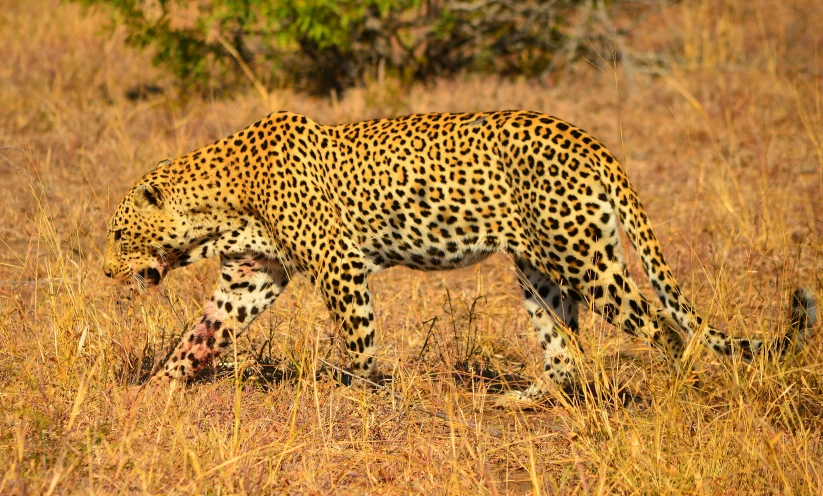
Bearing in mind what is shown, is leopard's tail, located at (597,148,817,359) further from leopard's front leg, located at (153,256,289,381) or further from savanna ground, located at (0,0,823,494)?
leopard's front leg, located at (153,256,289,381)

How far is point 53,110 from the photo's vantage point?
10.3 m

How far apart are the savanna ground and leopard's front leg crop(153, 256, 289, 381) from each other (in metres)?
0.16

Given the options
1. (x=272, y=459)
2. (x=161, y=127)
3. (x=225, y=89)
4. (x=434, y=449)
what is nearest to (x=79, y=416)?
(x=272, y=459)

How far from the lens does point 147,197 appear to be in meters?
5.72

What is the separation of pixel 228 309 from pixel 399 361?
0.92 metres

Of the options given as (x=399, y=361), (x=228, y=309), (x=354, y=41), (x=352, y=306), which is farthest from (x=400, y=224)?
(x=354, y=41)

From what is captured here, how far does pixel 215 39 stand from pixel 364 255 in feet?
22.6

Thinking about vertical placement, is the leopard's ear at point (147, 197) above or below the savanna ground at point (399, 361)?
above

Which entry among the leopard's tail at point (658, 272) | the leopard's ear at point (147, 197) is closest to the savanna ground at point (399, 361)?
the leopard's tail at point (658, 272)

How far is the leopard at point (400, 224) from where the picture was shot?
512 centimetres

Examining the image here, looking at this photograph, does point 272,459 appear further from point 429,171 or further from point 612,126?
point 612,126

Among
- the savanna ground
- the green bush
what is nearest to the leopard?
the savanna ground

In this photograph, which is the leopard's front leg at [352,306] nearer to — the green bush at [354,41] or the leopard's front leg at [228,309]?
the leopard's front leg at [228,309]

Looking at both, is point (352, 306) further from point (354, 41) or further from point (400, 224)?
point (354, 41)
